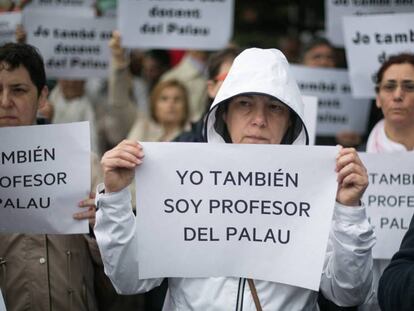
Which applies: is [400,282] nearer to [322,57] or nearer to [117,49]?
[117,49]

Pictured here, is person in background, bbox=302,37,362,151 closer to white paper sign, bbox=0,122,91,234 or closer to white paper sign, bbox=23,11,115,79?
white paper sign, bbox=23,11,115,79

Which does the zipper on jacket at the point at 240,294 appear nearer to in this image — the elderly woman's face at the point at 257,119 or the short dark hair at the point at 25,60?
the elderly woman's face at the point at 257,119

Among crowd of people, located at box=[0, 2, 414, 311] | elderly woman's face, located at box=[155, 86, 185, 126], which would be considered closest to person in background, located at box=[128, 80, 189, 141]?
elderly woman's face, located at box=[155, 86, 185, 126]

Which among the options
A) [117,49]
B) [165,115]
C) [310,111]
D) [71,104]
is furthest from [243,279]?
[71,104]

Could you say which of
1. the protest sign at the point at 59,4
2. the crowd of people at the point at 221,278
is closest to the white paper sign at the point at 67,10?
the protest sign at the point at 59,4

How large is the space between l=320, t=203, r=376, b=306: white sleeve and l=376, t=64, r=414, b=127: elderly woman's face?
5.01 ft

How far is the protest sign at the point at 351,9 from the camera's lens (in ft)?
19.3

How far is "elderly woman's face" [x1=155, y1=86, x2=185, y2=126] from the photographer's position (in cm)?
638

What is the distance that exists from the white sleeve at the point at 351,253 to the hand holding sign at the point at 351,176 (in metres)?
0.04

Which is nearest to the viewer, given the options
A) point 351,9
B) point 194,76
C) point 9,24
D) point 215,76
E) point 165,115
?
point 215,76

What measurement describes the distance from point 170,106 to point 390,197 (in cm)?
288

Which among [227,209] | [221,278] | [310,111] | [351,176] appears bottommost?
[221,278]

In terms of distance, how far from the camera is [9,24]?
5672mm

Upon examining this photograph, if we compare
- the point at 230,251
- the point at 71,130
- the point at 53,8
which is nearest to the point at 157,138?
the point at 53,8
